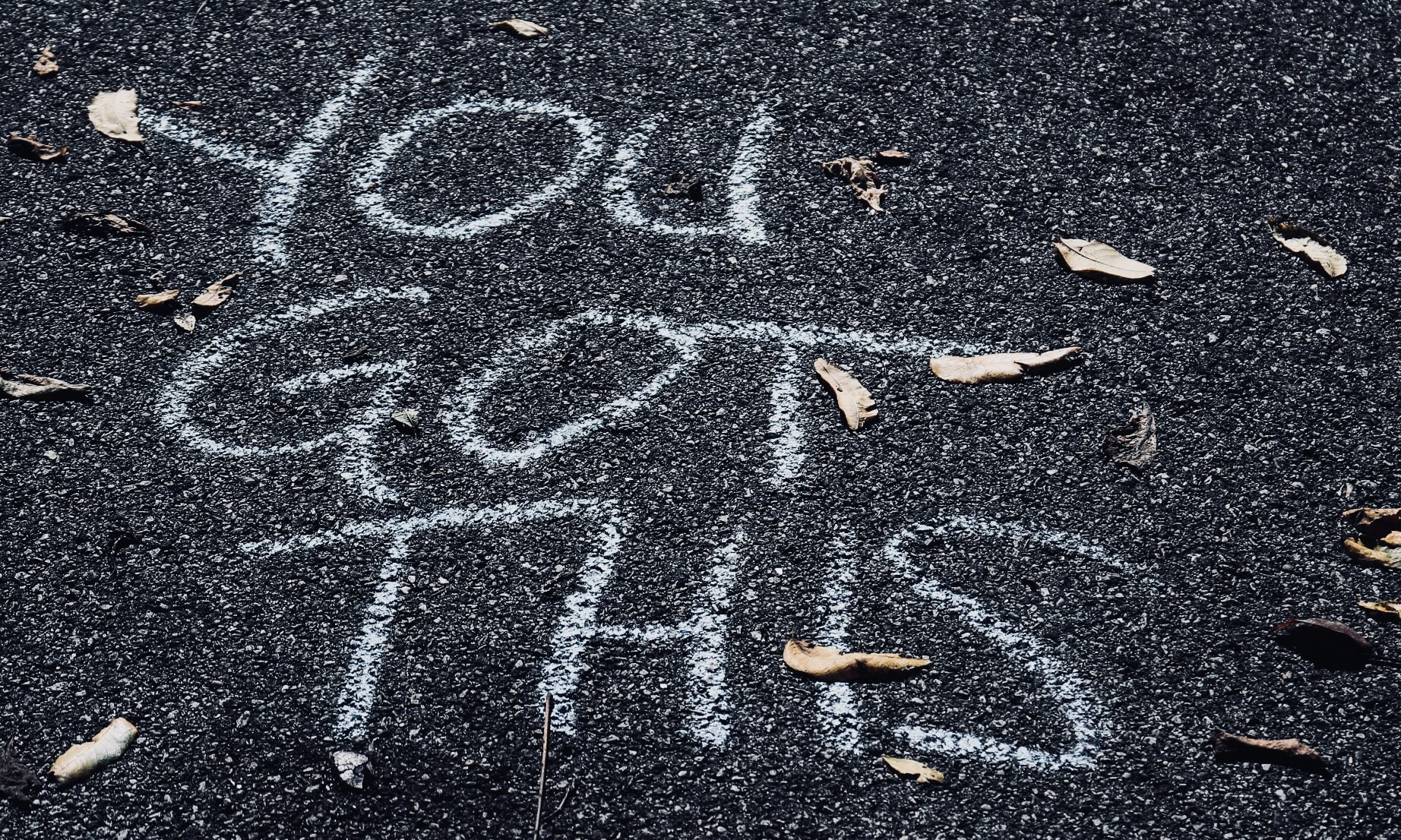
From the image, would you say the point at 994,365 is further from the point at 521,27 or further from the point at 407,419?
the point at 521,27

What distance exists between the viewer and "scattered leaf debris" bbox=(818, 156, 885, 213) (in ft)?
9.11

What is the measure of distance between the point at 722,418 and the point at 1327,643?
1.07 m

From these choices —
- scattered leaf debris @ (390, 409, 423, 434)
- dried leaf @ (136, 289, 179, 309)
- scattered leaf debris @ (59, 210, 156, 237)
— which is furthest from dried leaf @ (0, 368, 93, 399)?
scattered leaf debris @ (390, 409, 423, 434)

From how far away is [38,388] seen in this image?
244 cm

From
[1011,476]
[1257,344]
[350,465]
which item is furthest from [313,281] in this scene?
[1257,344]

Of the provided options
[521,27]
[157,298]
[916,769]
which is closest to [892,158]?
[521,27]

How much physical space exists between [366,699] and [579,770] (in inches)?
14.0

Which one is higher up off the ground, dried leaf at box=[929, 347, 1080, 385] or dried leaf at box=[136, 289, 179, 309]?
→ dried leaf at box=[929, 347, 1080, 385]

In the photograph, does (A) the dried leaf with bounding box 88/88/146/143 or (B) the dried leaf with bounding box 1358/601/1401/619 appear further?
(A) the dried leaf with bounding box 88/88/146/143

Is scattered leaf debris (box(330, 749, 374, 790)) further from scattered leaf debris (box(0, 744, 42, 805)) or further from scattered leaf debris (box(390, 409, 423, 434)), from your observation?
scattered leaf debris (box(390, 409, 423, 434))

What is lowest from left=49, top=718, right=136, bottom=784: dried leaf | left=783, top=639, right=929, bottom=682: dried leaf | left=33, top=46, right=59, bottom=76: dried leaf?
left=49, top=718, right=136, bottom=784: dried leaf

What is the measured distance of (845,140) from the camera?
2.91 metres

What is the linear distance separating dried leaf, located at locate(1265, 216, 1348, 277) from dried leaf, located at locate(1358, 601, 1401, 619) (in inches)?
32.2

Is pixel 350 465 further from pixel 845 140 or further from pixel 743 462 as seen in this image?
pixel 845 140
